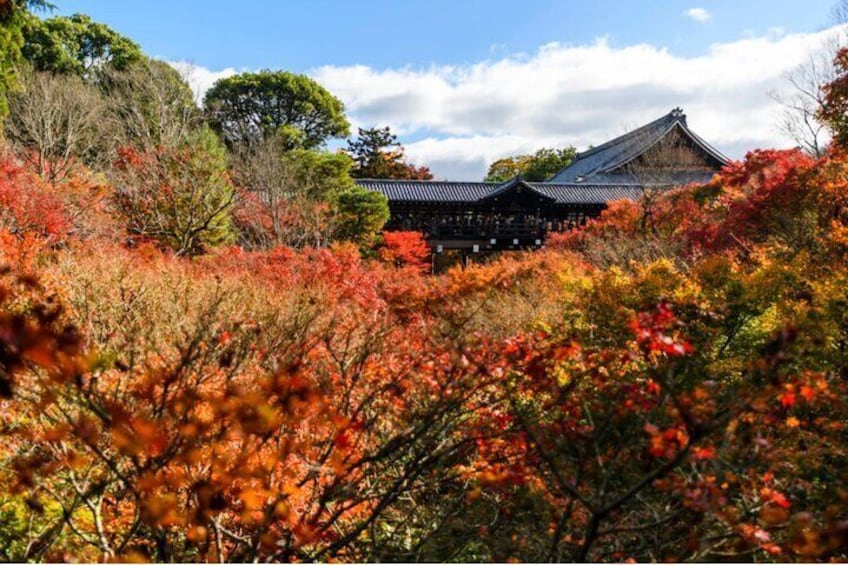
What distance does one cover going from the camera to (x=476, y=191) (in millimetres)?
29328

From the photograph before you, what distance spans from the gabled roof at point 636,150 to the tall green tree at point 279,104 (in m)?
18.3

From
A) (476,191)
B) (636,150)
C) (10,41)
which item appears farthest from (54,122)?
(636,150)

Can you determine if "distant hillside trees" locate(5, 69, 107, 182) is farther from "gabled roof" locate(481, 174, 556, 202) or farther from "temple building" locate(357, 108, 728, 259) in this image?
"gabled roof" locate(481, 174, 556, 202)

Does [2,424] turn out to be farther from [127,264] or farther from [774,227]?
[774,227]

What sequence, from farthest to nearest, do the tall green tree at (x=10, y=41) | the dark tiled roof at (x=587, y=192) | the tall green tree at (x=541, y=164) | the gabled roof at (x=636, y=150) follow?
the tall green tree at (x=541, y=164) → the gabled roof at (x=636, y=150) → the dark tiled roof at (x=587, y=192) → the tall green tree at (x=10, y=41)

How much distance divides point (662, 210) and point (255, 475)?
772 inches

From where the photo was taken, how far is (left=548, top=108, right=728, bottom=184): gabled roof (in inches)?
1321

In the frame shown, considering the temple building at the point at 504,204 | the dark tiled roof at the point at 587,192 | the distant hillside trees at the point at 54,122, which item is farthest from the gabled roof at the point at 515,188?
the distant hillside trees at the point at 54,122

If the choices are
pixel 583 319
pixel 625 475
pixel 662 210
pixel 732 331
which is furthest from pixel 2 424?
pixel 662 210

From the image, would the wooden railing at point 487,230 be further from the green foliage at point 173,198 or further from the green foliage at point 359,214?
the green foliage at point 173,198

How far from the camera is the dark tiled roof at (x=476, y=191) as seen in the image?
2781cm

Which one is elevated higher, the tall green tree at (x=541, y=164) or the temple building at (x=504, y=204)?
the tall green tree at (x=541, y=164)

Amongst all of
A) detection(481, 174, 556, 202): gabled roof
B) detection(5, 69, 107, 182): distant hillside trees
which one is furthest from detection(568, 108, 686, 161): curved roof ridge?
detection(5, 69, 107, 182): distant hillside trees

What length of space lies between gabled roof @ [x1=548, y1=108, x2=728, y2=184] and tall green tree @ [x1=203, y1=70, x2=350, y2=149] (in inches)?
721
